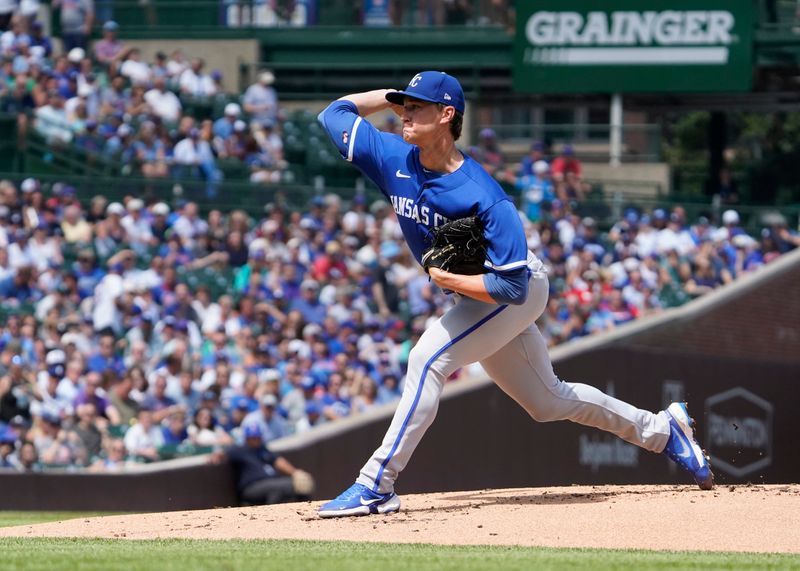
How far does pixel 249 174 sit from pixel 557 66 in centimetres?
Result: 578

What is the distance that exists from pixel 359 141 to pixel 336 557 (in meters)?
2.09

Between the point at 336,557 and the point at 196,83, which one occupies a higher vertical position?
the point at 196,83

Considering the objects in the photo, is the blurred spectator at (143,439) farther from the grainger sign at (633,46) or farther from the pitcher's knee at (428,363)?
the grainger sign at (633,46)

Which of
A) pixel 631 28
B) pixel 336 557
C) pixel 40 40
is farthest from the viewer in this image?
pixel 631 28

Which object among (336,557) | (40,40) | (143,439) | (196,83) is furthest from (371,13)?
(336,557)

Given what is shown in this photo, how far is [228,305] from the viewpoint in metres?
14.8

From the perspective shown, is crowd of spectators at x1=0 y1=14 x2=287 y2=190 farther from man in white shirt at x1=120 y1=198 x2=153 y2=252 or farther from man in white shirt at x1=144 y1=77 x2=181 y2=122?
man in white shirt at x1=120 y1=198 x2=153 y2=252

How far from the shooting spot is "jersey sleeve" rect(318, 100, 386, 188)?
697 cm

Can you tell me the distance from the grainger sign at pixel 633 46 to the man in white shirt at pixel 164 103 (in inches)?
220

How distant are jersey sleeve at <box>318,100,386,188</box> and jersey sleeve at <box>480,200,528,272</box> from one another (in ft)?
2.09

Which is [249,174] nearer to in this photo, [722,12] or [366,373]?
[366,373]

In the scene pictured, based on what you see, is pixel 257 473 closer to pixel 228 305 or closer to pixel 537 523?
pixel 228 305

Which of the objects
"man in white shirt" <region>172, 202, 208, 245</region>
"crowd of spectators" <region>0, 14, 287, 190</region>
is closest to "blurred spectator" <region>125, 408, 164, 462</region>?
"man in white shirt" <region>172, 202, 208, 245</region>

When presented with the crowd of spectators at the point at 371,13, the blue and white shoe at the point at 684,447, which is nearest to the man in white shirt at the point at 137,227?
the crowd of spectators at the point at 371,13
